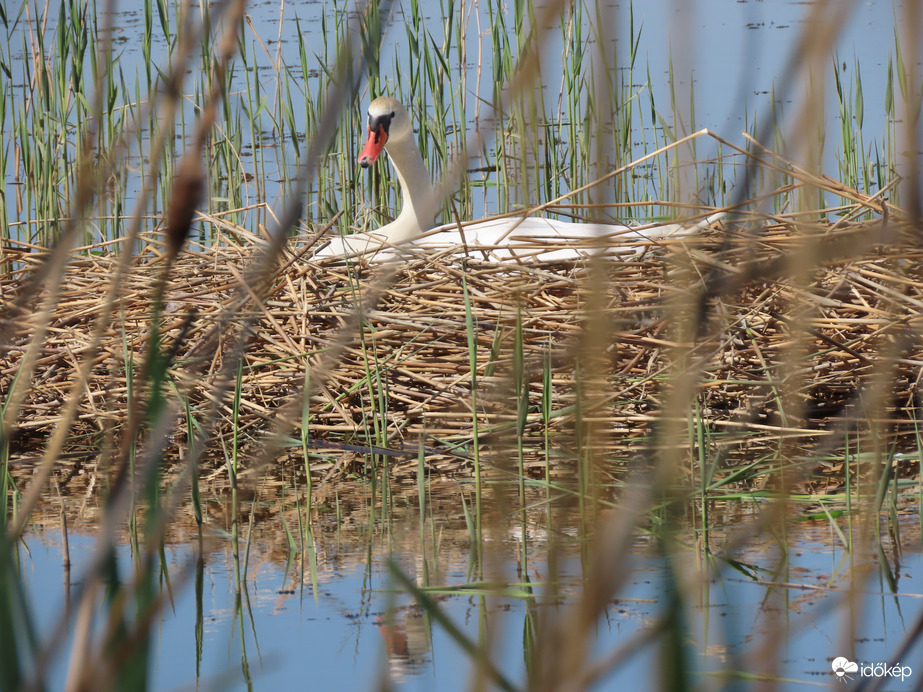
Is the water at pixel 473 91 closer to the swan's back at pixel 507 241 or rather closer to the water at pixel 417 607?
the swan's back at pixel 507 241

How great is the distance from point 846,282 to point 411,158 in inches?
88.2

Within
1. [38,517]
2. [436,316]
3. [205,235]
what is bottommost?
[38,517]

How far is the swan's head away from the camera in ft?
16.4

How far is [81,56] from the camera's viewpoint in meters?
4.80

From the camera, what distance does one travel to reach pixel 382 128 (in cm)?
501

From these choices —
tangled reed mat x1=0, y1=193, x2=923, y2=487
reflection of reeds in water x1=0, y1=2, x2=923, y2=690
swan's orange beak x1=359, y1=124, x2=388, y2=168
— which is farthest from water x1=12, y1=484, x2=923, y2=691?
swan's orange beak x1=359, y1=124, x2=388, y2=168

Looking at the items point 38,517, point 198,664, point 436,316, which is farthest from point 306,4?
point 198,664

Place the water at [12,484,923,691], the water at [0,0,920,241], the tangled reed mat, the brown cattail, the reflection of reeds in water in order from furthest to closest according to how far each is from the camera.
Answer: the water at [0,0,920,241] < the tangled reed mat < the water at [12,484,923,691] < the reflection of reeds in water < the brown cattail

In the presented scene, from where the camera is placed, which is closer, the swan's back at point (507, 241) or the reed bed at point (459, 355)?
the reed bed at point (459, 355)

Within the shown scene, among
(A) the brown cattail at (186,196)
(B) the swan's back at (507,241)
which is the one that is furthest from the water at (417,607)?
(B) the swan's back at (507,241)

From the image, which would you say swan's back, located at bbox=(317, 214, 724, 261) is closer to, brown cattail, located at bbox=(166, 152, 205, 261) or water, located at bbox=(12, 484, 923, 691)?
water, located at bbox=(12, 484, 923, 691)

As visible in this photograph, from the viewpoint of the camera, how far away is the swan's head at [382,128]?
16.4 feet

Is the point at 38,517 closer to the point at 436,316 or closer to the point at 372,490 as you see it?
the point at 372,490

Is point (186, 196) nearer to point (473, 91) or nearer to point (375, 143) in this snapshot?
point (375, 143)
